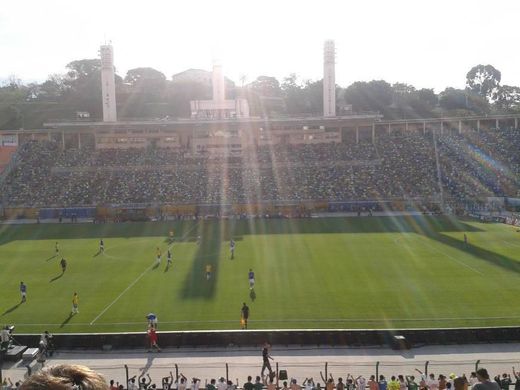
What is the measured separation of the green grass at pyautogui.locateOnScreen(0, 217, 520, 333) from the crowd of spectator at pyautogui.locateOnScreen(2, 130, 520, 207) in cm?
1289

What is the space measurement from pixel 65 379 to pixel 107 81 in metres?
74.9

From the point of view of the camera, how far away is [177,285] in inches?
1081

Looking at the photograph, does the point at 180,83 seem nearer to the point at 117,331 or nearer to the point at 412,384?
the point at 117,331

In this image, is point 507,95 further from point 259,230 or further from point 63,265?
point 63,265

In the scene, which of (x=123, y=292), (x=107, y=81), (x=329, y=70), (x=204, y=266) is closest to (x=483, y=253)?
(x=204, y=266)

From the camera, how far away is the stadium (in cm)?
2125

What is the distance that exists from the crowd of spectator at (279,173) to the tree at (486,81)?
63.4 metres

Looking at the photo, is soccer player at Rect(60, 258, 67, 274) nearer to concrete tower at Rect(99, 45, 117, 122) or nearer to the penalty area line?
the penalty area line

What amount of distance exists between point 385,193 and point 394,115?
3957 centimetres

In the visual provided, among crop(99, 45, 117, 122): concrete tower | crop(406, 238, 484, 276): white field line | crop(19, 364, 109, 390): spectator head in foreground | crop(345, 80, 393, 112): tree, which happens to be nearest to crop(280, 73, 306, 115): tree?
A: crop(345, 80, 393, 112): tree

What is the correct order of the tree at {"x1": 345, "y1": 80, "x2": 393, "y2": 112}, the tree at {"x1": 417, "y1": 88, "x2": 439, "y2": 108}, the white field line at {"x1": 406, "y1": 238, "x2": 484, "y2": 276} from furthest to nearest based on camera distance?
the tree at {"x1": 417, "y1": 88, "x2": 439, "y2": 108}
the tree at {"x1": 345, "y1": 80, "x2": 393, "y2": 112}
the white field line at {"x1": 406, "y1": 238, "x2": 484, "y2": 276}

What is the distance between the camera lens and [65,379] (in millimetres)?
2215

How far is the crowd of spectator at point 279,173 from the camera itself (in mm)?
58281

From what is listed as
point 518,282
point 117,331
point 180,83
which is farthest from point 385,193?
point 180,83
